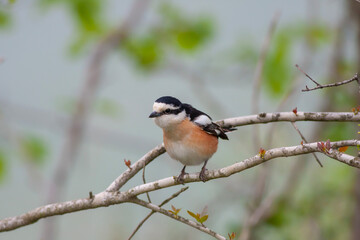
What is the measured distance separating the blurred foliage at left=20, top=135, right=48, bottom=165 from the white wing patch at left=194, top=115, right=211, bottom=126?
143 inches

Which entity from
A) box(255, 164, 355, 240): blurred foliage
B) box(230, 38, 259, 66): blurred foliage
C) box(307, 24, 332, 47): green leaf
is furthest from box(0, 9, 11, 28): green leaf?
box(255, 164, 355, 240): blurred foliage

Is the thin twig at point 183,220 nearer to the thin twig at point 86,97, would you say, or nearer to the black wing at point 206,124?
the black wing at point 206,124

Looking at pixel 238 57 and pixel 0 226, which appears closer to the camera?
pixel 0 226

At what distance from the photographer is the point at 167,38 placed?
7.90m

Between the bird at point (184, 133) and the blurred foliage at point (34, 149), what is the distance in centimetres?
358

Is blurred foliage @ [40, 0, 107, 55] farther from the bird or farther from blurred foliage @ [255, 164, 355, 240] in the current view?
blurred foliage @ [255, 164, 355, 240]

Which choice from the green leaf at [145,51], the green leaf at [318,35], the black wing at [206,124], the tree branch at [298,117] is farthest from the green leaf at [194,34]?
the tree branch at [298,117]

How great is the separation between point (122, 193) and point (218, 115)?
4303mm

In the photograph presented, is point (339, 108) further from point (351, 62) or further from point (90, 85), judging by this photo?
point (90, 85)

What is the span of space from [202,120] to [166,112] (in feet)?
1.24

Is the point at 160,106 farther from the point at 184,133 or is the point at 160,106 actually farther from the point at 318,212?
the point at 318,212

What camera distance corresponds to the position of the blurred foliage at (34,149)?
7.65m

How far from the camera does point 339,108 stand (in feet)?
24.6

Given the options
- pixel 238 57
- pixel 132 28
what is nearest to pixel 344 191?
pixel 238 57
